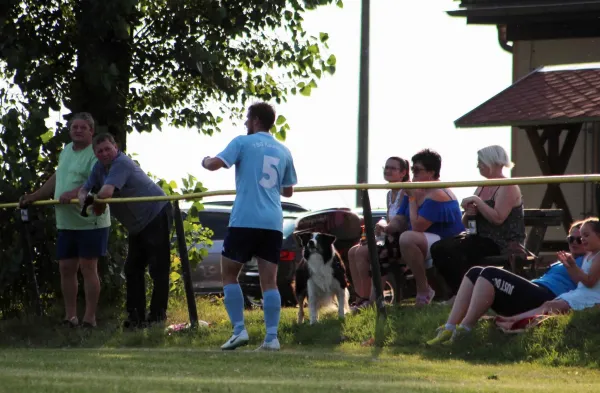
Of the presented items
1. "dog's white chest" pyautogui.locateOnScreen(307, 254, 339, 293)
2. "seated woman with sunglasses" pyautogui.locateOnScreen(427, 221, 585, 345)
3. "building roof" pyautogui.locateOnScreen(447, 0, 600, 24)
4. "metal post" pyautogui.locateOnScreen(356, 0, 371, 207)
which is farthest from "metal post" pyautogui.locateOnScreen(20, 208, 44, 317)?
"building roof" pyautogui.locateOnScreen(447, 0, 600, 24)

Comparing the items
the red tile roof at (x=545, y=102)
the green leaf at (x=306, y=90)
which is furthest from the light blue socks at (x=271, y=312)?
the red tile roof at (x=545, y=102)

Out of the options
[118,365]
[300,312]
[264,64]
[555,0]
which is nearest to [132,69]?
[264,64]

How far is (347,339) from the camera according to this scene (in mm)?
10562

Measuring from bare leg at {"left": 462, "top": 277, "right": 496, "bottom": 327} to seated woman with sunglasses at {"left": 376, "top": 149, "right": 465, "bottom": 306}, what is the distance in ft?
4.94

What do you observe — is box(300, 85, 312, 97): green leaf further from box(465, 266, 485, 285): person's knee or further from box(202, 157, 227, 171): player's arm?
box(465, 266, 485, 285): person's knee

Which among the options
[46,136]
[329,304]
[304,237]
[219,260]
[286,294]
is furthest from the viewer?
[219,260]

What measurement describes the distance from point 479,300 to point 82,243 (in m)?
4.29

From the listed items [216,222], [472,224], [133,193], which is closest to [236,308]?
[472,224]

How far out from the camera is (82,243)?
40.4 feet

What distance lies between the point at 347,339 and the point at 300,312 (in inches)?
47.1

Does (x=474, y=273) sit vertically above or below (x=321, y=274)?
above

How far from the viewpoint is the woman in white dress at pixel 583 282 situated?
370 inches

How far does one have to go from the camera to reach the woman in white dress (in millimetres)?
9398

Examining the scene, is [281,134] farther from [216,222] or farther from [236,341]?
[236,341]
